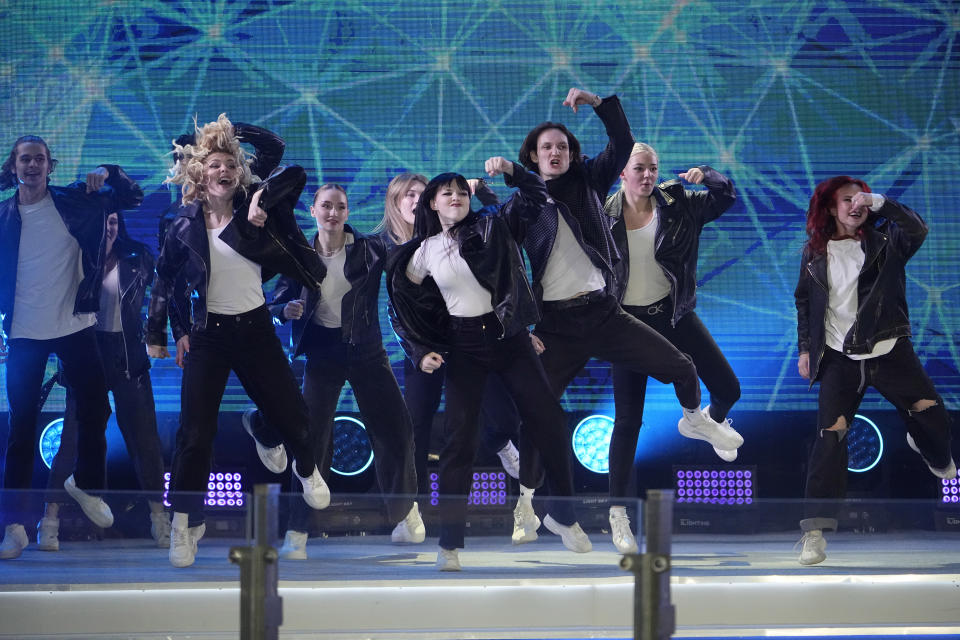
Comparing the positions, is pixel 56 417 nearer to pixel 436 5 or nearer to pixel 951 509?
pixel 436 5

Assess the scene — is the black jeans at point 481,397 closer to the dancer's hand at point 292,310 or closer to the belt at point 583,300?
the belt at point 583,300

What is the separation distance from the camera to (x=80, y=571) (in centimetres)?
373

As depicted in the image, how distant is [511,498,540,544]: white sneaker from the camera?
319cm

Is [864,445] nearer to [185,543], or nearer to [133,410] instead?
[133,410]

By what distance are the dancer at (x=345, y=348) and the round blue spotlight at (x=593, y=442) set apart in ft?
5.09

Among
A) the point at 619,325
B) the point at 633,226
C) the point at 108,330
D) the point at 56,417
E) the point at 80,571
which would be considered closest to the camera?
the point at 80,571

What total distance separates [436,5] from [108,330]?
266 centimetres

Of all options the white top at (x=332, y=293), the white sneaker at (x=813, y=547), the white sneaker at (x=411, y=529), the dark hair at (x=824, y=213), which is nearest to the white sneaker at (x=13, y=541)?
the white sneaker at (x=411, y=529)

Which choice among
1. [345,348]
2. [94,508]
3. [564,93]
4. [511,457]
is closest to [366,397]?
[345,348]

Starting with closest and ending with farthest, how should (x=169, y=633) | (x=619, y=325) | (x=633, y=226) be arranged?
(x=169, y=633)
(x=619, y=325)
(x=633, y=226)

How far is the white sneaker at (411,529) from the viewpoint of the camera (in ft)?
11.2

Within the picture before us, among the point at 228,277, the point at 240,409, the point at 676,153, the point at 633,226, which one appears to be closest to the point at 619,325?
the point at 633,226

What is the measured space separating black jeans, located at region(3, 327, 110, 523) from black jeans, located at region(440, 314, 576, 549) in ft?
5.46

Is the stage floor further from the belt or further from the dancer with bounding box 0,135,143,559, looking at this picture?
the dancer with bounding box 0,135,143,559
